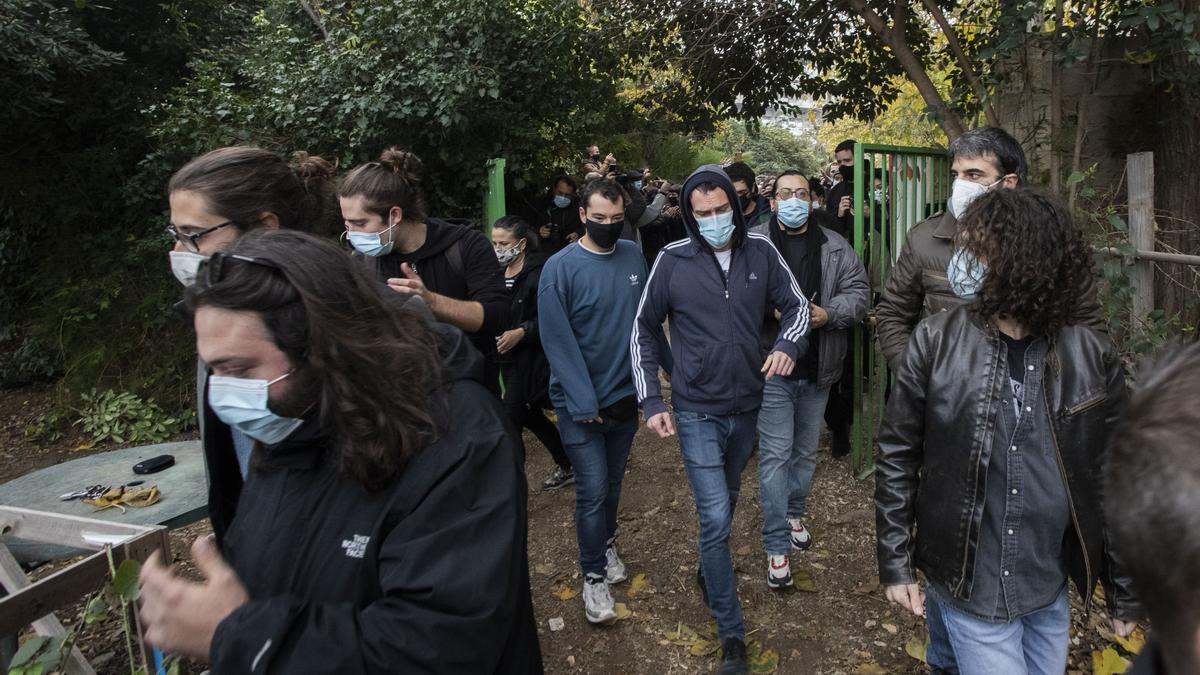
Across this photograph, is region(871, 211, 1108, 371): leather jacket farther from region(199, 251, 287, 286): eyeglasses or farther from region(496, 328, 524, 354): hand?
region(199, 251, 287, 286): eyeglasses

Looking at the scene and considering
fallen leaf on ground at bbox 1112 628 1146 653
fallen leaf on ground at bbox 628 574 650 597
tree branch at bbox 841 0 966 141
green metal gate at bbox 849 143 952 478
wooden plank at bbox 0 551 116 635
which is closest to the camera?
wooden plank at bbox 0 551 116 635

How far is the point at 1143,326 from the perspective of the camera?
3264mm

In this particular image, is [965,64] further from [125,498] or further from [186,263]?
[125,498]

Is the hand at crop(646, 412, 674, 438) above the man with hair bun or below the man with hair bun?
below

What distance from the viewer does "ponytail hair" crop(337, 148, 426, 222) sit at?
3.03 m

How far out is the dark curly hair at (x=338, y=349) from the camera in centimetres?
137

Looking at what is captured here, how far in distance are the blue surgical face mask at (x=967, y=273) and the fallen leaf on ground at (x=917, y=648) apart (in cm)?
165

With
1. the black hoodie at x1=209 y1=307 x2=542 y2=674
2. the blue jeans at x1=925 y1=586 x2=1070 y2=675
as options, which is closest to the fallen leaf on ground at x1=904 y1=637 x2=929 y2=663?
the blue jeans at x1=925 y1=586 x2=1070 y2=675

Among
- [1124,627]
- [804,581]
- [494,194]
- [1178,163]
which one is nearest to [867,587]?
[804,581]

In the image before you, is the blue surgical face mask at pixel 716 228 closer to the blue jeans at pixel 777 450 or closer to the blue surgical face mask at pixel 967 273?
the blue jeans at pixel 777 450

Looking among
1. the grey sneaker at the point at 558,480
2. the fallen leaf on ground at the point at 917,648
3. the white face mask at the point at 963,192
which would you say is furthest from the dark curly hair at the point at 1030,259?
the grey sneaker at the point at 558,480

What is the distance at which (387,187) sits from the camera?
10.00 feet

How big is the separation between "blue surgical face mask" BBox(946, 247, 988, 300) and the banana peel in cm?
302

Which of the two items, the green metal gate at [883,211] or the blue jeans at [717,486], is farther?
the green metal gate at [883,211]
